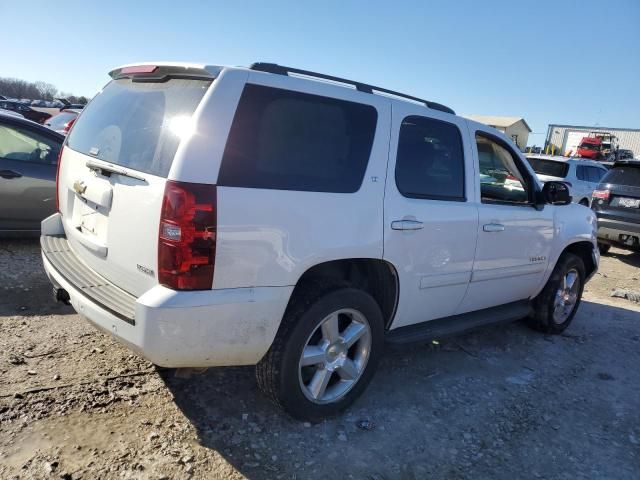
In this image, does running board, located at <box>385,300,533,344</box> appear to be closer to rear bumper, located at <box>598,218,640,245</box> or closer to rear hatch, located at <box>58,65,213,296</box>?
rear hatch, located at <box>58,65,213,296</box>

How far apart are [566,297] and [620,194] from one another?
4.89m

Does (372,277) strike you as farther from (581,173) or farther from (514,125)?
(514,125)

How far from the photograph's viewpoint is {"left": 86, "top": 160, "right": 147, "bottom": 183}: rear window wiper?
249 cm

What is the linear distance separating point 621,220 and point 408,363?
669cm

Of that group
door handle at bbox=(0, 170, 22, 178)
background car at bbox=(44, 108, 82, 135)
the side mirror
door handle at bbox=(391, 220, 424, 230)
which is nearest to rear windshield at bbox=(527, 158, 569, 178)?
the side mirror

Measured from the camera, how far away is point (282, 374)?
2729 mm

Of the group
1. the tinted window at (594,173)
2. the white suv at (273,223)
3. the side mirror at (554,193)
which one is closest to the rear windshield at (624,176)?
the tinted window at (594,173)

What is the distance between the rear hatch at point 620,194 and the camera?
8.61 meters

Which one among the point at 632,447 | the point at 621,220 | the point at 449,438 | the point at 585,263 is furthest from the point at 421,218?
the point at 621,220

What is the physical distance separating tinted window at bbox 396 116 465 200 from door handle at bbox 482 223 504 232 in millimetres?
306

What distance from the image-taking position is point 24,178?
212 inches

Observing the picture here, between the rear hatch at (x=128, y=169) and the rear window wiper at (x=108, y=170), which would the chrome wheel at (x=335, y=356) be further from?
the rear window wiper at (x=108, y=170)

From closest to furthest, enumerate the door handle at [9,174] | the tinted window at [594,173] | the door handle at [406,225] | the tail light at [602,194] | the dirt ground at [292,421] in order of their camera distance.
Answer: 1. the dirt ground at [292,421]
2. the door handle at [406,225]
3. the door handle at [9,174]
4. the tail light at [602,194]
5. the tinted window at [594,173]

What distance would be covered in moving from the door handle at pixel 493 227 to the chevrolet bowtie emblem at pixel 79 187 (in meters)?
2.72
